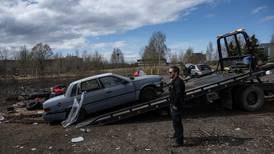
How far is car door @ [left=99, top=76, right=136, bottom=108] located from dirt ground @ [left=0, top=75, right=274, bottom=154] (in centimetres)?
77

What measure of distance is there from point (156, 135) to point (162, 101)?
220cm

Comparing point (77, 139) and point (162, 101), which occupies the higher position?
point (162, 101)

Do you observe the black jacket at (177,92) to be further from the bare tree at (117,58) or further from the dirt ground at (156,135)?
the bare tree at (117,58)

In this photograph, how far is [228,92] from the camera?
1116cm

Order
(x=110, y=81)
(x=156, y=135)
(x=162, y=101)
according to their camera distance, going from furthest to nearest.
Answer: (x=110, y=81)
(x=162, y=101)
(x=156, y=135)

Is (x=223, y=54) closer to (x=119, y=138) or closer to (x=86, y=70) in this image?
(x=119, y=138)

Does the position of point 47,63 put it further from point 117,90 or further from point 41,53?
point 117,90

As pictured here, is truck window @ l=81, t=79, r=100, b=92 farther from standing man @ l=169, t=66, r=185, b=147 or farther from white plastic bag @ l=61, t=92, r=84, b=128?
standing man @ l=169, t=66, r=185, b=147

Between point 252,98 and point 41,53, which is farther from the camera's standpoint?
point 41,53

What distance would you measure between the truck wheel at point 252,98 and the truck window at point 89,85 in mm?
5181

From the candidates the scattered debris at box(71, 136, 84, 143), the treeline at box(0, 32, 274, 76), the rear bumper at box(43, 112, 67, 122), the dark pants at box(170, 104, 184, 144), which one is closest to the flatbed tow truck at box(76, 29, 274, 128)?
the rear bumper at box(43, 112, 67, 122)

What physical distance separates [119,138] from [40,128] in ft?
12.5

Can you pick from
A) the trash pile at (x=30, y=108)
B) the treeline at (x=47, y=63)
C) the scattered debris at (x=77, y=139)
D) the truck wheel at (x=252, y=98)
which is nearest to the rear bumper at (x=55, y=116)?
the trash pile at (x=30, y=108)

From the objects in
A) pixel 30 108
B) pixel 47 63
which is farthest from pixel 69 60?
pixel 30 108
